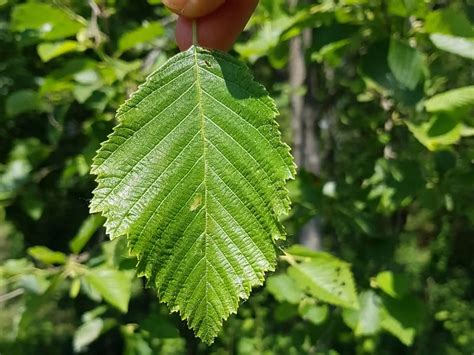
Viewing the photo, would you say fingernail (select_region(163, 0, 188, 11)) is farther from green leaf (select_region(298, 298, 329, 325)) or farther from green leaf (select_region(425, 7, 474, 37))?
green leaf (select_region(298, 298, 329, 325))

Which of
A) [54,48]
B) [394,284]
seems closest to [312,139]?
[394,284]

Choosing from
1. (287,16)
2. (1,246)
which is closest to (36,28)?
(287,16)

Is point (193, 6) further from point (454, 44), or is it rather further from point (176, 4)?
point (454, 44)

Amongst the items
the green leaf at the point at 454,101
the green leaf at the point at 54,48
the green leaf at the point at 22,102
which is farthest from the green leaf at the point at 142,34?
the green leaf at the point at 454,101

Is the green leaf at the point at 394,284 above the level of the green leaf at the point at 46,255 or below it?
below

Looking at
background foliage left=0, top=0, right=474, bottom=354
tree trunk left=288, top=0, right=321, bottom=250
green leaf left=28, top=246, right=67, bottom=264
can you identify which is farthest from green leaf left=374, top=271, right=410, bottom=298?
green leaf left=28, top=246, right=67, bottom=264

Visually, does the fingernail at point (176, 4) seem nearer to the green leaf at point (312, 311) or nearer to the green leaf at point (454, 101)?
the green leaf at point (454, 101)
